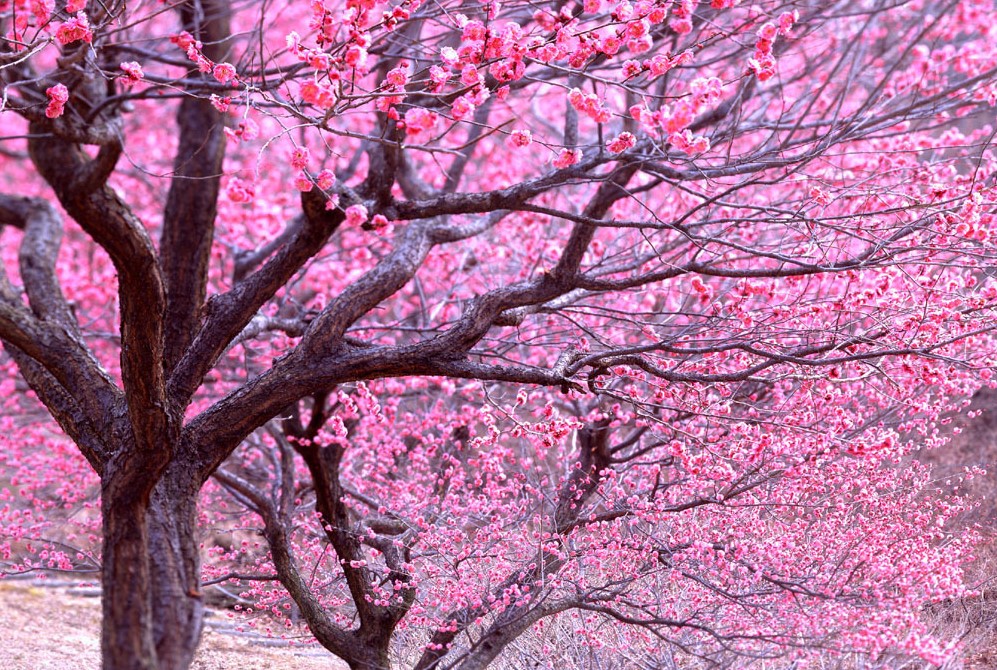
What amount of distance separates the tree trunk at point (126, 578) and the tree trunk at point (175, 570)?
0.06 m

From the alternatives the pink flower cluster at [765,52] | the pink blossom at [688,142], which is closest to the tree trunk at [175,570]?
the pink blossom at [688,142]

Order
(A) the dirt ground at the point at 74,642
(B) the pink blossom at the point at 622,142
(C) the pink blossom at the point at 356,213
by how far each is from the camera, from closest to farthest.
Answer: (B) the pink blossom at the point at 622,142 < (C) the pink blossom at the point at 356,213 < (A) the dirt ground at the point at 74,642

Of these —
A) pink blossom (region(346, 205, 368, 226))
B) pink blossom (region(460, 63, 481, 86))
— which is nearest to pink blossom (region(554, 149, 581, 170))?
pink blossom (region(460, 63, 481, 86))

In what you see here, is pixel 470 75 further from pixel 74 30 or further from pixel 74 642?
pixel 74 642

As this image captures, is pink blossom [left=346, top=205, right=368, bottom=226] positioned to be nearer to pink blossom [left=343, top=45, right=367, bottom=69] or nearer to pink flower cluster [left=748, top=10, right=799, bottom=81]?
pink blossom [left=343, top=45, right=367, bottom=69]

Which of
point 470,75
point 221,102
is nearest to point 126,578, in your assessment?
point 221,102

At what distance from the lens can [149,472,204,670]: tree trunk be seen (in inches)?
145

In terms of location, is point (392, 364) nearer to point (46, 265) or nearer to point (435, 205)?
point (435, 205)

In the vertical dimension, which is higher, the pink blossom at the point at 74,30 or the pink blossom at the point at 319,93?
the pink blossom at the point at 74,30

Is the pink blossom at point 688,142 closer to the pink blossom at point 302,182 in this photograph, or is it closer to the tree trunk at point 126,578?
the pink blossom at point 302,182

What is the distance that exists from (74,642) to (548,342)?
216 inches

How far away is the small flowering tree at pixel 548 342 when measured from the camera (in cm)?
388

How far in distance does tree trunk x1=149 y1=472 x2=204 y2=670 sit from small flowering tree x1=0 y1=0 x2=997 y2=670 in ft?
0.04

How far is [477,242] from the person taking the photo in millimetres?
8492
